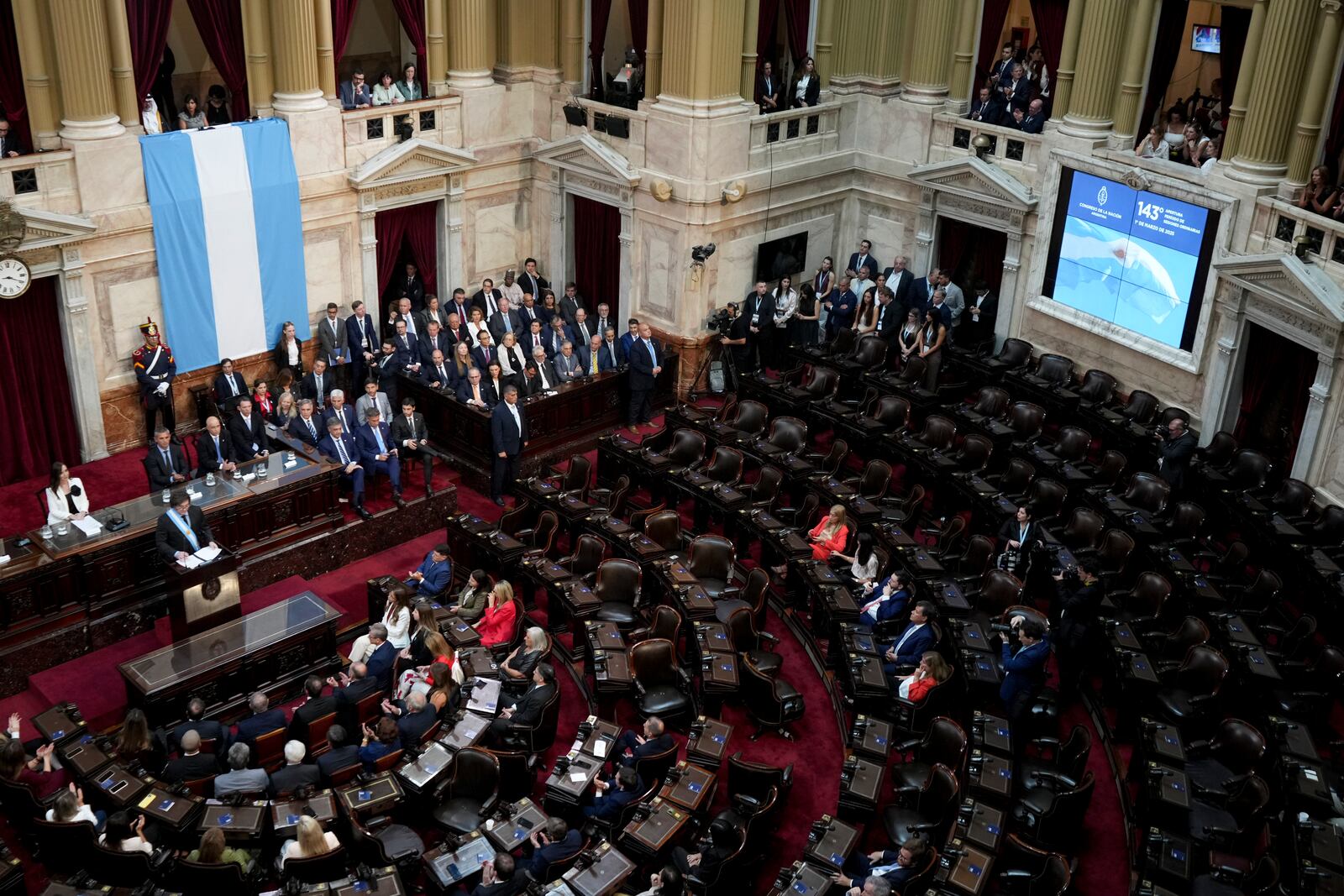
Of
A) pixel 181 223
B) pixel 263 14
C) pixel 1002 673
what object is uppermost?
pixel 263 14

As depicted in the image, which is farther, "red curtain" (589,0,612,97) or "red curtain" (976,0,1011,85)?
"red curtain" (589,0,612,97)

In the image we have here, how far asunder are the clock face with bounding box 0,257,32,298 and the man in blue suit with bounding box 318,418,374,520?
4.04 metres

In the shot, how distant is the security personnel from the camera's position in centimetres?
1742

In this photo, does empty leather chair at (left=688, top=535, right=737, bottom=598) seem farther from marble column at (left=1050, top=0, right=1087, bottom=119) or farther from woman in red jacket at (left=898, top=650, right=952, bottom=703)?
marble column at (left=1050, top=0, right=1087, bottom=119)

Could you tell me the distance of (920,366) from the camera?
760 inches

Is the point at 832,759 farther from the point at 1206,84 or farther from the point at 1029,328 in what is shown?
the point at 1206,84

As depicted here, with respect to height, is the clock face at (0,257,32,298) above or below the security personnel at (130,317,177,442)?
above

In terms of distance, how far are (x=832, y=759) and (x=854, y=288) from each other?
9876 millimetres

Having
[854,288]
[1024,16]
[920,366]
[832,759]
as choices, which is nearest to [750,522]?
[832,759]

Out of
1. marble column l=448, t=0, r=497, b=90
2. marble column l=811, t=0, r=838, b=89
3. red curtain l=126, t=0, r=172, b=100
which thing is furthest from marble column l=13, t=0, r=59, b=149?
marble column l=811, t=0, r=838, b=89

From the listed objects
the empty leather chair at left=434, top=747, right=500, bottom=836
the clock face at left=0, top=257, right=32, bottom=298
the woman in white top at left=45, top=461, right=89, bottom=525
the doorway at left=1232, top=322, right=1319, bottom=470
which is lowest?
the empty leather chair at left=434, top=747, right=500, bottom=836

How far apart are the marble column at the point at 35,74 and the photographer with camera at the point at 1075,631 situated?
13.5m

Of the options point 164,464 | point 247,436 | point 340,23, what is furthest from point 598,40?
point 164,464

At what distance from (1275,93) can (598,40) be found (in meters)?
10.1
